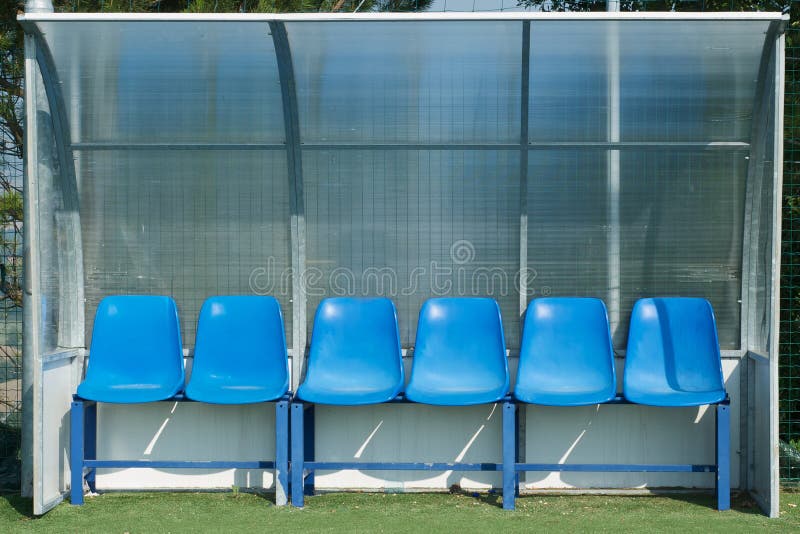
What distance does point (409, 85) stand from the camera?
4914 mm

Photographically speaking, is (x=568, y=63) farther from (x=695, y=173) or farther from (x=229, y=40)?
(x=229, y=40)

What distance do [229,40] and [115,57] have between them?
0.62m

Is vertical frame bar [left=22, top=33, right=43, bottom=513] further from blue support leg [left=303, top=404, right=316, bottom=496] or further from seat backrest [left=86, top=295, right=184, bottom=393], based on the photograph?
blue support leg [left=303, top=404, right=316, bottom=496]

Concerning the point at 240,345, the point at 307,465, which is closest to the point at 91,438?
the point at 240,345

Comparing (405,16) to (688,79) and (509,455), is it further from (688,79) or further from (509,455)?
(509,455)

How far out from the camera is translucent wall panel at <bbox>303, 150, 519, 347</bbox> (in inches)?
198

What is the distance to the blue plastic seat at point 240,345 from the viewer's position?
4.93 metres

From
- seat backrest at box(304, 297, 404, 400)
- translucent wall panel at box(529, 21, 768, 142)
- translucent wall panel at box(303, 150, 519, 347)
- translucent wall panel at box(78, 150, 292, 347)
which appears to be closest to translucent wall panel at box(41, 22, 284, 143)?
translucent wall panel at box(78, 150, 292, 347)

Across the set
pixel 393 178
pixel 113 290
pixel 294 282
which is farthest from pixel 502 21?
pixel 113 290

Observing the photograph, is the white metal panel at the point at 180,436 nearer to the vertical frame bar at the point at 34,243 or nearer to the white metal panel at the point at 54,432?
the white metal panel at the point at 54,432

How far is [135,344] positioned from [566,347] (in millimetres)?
2343

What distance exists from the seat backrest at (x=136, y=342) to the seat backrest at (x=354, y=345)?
755 millimetres

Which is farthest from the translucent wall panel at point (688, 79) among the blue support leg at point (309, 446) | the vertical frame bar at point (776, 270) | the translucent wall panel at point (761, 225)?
the blue support leg at point (309, 446)

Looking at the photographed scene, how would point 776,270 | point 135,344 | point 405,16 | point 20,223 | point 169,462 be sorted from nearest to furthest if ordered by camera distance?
point 405,16
point 776,270
point 169,462
point 135,344
point 20,223
